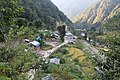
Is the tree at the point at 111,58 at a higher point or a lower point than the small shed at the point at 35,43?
lower

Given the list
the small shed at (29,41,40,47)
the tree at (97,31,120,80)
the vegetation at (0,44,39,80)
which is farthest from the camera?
the small shed at (29,41,40,47)

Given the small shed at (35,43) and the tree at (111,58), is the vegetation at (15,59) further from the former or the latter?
the small shed at (35,43)

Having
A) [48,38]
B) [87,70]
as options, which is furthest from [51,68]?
[48,38]

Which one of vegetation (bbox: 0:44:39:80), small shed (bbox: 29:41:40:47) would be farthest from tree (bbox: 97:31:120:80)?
small shed (bbox: 29:41:40:47)

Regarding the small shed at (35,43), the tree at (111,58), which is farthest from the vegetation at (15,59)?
the small shed at (35,43)

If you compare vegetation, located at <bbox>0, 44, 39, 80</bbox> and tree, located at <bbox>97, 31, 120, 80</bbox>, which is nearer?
vegetation, located at <bbox>0, 44, 39, 80</bbox>

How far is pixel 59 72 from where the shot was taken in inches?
1136

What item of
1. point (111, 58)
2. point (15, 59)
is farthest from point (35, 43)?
point (111, 58)

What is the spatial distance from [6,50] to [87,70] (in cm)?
2792

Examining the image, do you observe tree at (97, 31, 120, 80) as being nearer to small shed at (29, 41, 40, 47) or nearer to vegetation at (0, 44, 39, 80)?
vegetation at (0, 44, 39, 80)

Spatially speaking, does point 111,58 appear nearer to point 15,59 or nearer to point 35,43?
point 15,59

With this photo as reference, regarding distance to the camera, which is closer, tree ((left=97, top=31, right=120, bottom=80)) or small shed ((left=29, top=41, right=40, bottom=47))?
tree ((left=97, top=31, right=120, bottom=80))

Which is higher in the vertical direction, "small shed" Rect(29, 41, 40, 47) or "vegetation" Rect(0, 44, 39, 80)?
"small shed" Rect(29, 41, 40, 47)

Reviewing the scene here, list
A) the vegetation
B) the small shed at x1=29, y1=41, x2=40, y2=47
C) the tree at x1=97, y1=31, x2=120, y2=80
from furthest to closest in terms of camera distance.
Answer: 1. the small shed at x1=29, y1=41, x2=40, y2=47
2. the tree at x1=97, y1=31, x2=120, y2=80
3. the vegetation
